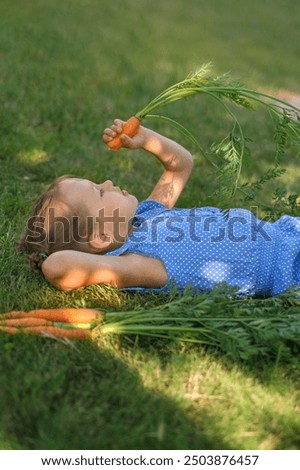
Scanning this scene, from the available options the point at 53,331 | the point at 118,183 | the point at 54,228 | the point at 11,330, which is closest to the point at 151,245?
the point at 54,228

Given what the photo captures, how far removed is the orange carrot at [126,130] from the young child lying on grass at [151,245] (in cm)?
26

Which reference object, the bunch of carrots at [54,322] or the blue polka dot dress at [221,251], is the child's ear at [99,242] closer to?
the blue polka dot dress at [221,251]

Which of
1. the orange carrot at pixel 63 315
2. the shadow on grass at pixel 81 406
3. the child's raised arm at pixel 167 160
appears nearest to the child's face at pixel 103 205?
the child's raised arm at pixel 167 160

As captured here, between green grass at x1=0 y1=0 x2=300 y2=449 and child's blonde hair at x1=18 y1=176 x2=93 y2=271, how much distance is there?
12 centimetres

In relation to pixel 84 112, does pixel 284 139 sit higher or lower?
higher

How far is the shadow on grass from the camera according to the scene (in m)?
1.98

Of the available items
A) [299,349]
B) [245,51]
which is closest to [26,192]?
[299,349]

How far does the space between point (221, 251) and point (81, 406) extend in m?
1.14

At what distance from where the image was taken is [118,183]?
4070 millimetres

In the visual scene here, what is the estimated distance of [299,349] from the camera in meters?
2.42

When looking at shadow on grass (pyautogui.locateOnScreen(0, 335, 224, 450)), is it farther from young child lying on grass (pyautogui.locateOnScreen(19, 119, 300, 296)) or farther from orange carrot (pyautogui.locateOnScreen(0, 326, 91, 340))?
young child lying on grass (pyautogui.locateOnScreen(19, 119, 300, 296))

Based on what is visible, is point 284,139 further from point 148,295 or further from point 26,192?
point 26,192

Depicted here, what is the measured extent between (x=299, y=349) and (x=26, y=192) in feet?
6.58

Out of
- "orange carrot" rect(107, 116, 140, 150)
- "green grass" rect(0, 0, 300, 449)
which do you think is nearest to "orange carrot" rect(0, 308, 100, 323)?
"green grass" rect(0, 0, 300, 449)
